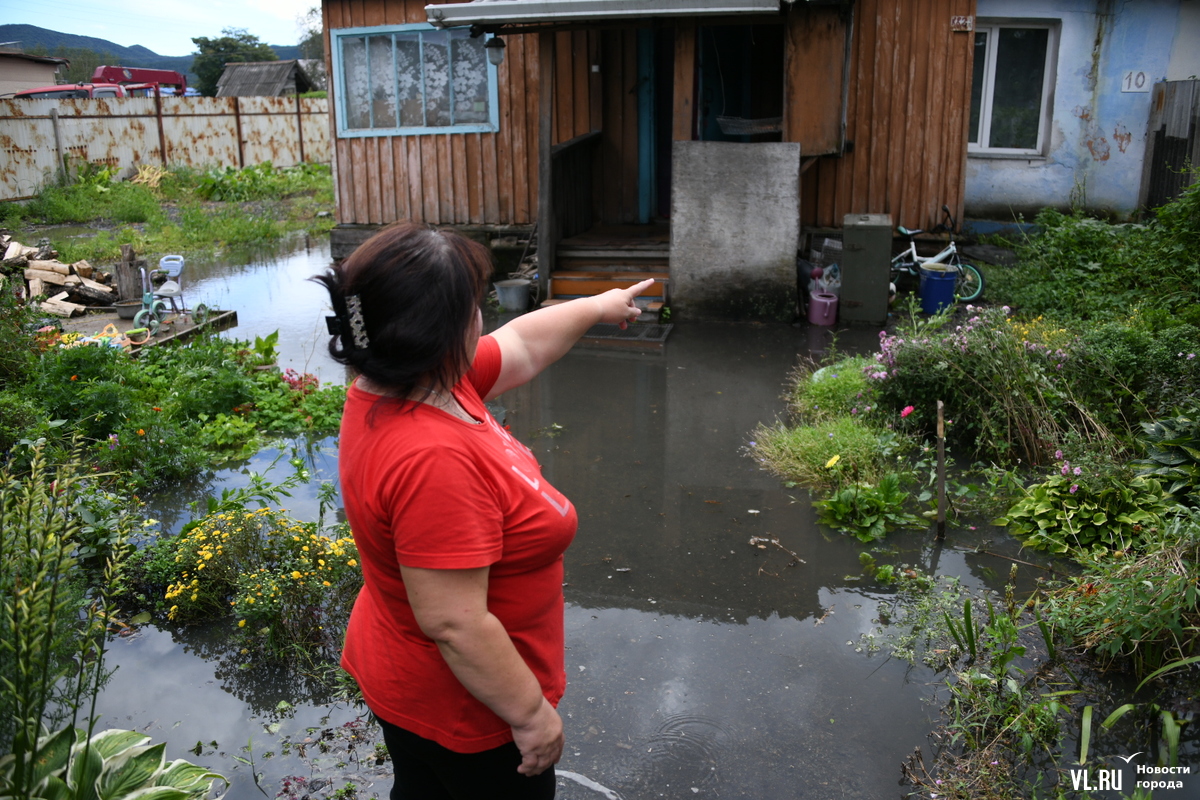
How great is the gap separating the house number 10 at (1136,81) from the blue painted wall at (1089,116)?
50 mm

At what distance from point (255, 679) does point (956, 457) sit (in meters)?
3.86

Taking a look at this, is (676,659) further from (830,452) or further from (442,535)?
(442,535)

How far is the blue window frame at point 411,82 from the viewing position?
1029 cm

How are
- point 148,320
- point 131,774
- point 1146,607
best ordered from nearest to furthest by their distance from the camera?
point 131,774 < point 1146,607 < point 148,320

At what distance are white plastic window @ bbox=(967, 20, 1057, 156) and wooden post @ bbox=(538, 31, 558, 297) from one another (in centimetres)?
492

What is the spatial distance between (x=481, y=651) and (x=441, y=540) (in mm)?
222

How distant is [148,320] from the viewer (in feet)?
26.1

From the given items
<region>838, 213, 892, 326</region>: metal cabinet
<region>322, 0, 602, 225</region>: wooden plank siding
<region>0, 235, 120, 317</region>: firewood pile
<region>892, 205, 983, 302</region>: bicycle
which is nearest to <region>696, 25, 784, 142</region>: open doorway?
<region>322, 0, 602, 225</region>: wooden plank siding

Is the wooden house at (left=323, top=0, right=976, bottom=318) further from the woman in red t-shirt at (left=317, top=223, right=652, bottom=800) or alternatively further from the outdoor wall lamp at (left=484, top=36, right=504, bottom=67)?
the woman in red t-shirt at (left=317, top=223, right=652, bottom=800)

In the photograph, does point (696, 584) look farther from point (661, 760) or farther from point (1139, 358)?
point (1139, 358)

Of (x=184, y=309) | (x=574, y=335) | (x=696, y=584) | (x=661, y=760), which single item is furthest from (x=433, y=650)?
(x=184, y=309)

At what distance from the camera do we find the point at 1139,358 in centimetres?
477

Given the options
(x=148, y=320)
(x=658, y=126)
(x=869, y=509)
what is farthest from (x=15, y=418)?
(x=658, y=126)

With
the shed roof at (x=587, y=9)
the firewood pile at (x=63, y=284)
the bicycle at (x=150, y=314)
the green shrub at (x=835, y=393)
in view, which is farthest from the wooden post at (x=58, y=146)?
the green shrub at (x=835, y=393)
